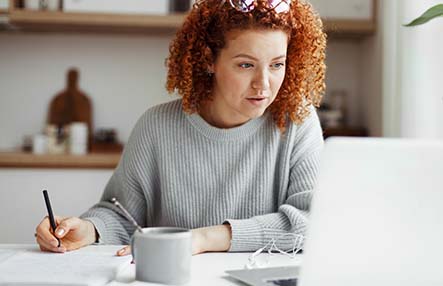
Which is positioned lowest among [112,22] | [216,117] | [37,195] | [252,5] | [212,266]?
[37,195]

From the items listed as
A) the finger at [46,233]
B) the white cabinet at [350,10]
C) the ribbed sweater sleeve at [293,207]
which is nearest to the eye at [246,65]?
the ribbed sweater sleeve at [293,207]

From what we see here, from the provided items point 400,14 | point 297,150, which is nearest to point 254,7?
point 297,150

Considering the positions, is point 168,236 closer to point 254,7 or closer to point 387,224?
point 387,224

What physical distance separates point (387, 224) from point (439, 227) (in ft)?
0.20

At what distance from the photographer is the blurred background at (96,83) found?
294 centimetres

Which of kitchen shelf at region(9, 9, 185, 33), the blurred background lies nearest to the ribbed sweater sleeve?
the blurred background

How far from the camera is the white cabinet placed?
3109mm

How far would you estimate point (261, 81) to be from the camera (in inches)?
58.1

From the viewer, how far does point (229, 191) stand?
1624 mm

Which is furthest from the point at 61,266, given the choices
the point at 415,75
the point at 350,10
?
the point at 350,10

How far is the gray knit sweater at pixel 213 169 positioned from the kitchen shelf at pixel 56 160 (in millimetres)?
1298

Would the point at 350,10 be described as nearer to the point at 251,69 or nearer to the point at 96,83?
the point at 96,83

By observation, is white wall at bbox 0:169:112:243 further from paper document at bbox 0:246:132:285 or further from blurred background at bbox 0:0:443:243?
paper document at bbox 0:246:132:285

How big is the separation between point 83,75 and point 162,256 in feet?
7.67
